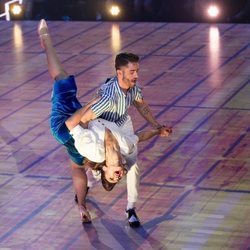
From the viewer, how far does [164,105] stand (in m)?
10.4

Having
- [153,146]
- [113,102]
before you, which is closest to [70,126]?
[113,102]

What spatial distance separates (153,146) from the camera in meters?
9.09

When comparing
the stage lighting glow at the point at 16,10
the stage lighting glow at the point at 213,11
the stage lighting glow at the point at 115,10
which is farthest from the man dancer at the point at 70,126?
the stage lighting glow at the point at 16,10

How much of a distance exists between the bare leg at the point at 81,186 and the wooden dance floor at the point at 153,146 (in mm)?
80

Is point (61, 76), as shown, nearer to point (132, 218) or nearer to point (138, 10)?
point (132, 218)

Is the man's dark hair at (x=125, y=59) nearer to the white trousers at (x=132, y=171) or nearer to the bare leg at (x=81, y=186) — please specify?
the white trousers at (x=132, y=171)

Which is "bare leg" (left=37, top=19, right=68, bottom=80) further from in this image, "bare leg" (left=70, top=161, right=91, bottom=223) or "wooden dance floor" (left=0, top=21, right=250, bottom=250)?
"wooden dance floor" (left=0, top=21, right=250, bottom=250)

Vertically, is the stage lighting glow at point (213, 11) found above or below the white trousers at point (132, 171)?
below

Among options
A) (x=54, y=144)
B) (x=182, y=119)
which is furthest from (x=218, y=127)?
A: (x=54, y=144)

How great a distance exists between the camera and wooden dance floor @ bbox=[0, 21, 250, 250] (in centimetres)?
714

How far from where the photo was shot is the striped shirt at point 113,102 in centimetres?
679

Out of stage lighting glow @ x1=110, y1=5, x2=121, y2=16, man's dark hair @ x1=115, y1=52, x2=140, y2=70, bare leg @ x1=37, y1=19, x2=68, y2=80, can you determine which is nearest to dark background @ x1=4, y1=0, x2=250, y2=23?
stage lighting glow @ x1=110, y1=5, x2=121, y2=16

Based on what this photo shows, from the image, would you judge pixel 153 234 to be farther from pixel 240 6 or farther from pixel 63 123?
pixel 240 6

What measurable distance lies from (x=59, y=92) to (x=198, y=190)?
1.43 metres
